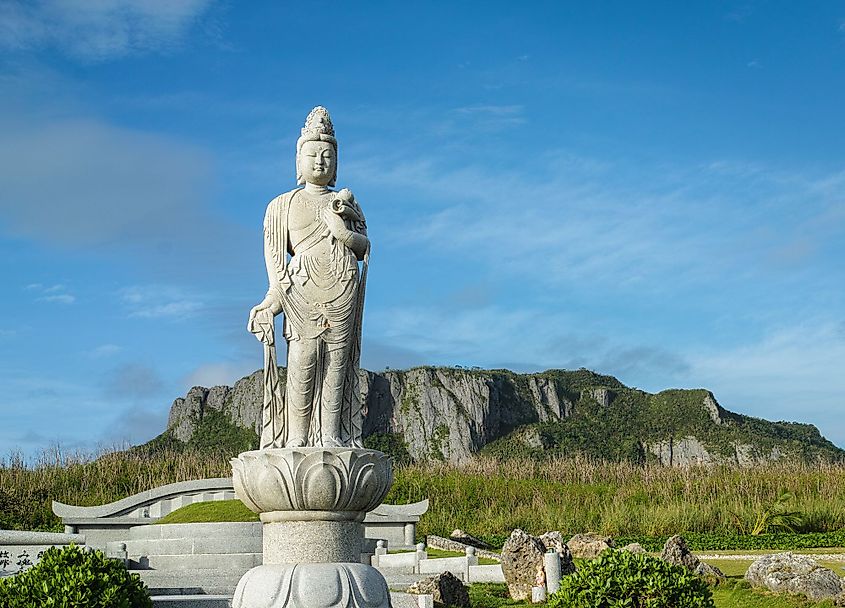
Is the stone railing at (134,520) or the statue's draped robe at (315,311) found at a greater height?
the statue's draped robe at (315,311)

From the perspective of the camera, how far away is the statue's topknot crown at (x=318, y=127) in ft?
24.1

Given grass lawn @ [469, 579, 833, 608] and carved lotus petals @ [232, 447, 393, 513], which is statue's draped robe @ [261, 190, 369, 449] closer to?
carved lotus petals @ [232, 447, 393, 513]

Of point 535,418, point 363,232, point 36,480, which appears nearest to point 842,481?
point 36,480

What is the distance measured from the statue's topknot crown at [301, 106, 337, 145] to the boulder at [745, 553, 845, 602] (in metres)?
7.23

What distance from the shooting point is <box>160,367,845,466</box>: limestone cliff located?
5925 centimetres

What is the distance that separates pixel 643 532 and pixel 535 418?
48733mm

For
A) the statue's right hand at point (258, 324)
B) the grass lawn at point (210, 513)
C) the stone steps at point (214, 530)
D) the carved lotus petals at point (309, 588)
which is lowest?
the carved lotus petals at point (309, 588)

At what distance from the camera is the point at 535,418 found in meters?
70.1

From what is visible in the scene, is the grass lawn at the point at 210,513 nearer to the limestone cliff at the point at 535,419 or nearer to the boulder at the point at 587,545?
the boulder at the point at 587,545

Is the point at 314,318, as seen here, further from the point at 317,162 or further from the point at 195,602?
the point at 195,602

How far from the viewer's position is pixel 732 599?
11.1 m

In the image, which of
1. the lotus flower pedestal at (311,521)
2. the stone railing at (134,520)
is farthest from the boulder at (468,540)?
the lotus flower pedestal at (311,521)

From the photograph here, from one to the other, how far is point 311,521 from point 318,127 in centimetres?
285

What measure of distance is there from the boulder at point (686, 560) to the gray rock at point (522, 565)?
1.62 meters
